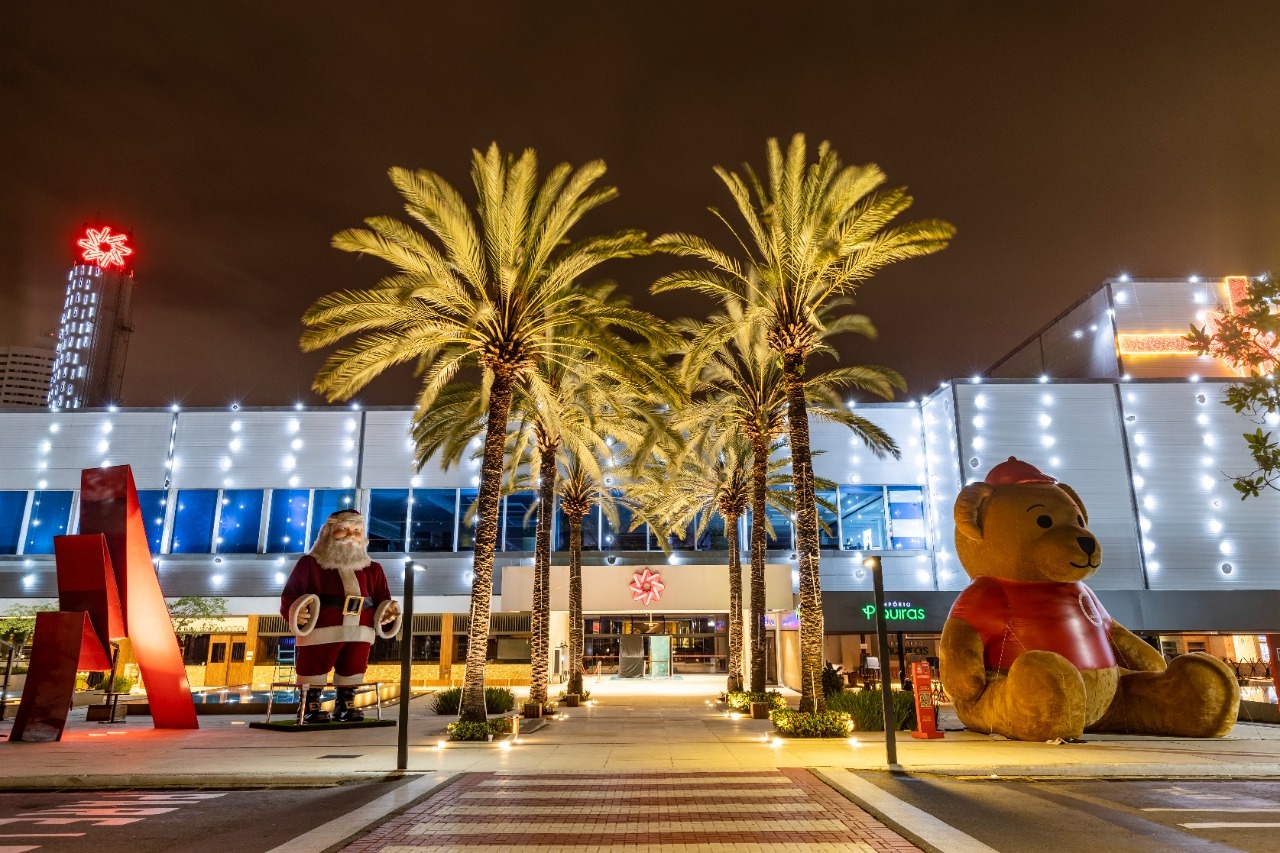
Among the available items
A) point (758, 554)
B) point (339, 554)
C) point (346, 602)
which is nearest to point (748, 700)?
point (758, 554)

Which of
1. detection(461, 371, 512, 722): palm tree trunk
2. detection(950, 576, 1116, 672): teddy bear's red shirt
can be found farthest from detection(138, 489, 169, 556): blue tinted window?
detection(950, 576, 1116, 672): teddy bear's red shirt

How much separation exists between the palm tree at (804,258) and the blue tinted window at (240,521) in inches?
1077

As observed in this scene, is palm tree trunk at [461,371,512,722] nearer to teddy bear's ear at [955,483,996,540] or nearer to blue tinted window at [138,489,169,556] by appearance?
teddy bear's ear at [955,483,996,540]

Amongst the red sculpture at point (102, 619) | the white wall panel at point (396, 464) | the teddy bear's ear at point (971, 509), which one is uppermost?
the white wall panel at point (396, 464)

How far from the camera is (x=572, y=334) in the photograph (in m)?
19.0

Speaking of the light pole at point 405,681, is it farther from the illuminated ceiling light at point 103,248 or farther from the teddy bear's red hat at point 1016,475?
the illuminated ceiling light at point 103,248

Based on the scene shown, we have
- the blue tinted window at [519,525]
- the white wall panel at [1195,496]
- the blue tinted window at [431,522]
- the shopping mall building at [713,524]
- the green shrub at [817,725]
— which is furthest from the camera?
the blue tinted window at [519,525]

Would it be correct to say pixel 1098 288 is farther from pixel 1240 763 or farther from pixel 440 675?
pixel 440 675

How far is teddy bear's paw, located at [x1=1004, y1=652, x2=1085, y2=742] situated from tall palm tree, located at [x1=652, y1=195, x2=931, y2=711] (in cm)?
399

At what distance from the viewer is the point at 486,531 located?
719 inches

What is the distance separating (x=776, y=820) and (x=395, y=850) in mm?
4196

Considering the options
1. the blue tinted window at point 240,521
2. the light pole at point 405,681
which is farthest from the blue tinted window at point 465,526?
the light pole at point 405,681

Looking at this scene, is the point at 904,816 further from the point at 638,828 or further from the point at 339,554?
the point at 339,554

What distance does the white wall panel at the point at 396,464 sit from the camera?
3812 cm
